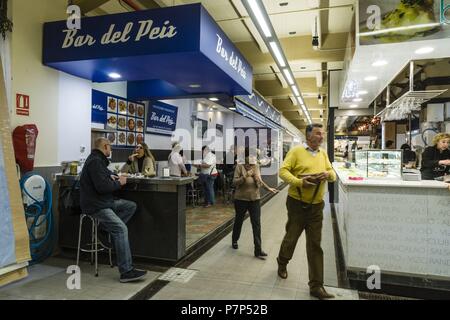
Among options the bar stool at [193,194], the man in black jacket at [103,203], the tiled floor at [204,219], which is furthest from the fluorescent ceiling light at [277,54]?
the bar stool at [193,194]

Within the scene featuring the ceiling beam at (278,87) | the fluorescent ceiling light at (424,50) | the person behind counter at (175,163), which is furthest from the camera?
the ceiling beam at (278,87)

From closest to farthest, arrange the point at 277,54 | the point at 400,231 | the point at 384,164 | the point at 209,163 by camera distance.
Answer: the point at 400,231 < the point at 384,164 < the point at 277,54 < the point at 209,163

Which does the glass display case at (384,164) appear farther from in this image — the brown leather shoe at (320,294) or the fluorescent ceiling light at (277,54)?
the fluorescent ceiling light at (277,54)

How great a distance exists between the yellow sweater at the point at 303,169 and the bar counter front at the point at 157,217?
4.23 feet

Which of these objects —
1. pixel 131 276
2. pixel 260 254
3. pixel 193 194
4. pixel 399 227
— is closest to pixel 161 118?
pixel 193 194

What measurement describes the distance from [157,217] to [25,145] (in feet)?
5.59

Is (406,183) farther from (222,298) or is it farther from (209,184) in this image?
(209,184)

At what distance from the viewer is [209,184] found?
297 inches

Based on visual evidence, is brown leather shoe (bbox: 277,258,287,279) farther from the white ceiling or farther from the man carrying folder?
the white ceiling

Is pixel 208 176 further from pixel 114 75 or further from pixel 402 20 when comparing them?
pixel 402 20

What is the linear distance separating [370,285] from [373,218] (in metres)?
0.68

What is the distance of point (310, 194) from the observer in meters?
3.06

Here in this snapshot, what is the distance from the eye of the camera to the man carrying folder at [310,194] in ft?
9.73
